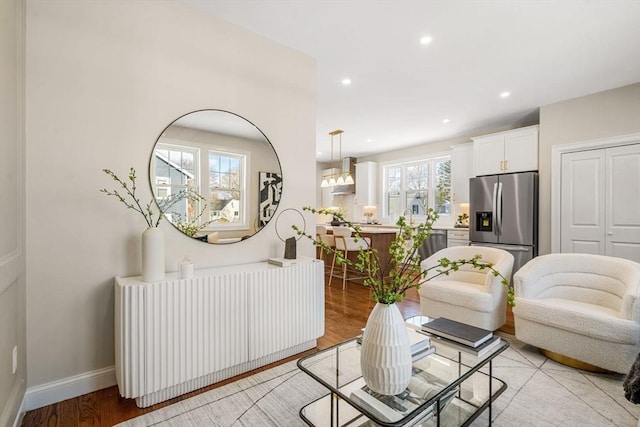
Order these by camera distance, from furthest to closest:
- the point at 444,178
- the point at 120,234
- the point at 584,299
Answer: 1. the point at 444,178
2. the point at 584,299
3. the point at 120,234

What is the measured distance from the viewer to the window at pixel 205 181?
2.18m

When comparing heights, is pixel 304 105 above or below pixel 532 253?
above

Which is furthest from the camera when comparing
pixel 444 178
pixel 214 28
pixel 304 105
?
pixel 444 178

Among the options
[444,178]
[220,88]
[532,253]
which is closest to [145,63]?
[220,88]

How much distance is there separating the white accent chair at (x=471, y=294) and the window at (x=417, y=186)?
317 cm

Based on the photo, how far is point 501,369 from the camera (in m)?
2.25

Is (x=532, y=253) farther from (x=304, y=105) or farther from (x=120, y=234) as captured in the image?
(x=120, y=234)

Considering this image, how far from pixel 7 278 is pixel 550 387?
3225 mm

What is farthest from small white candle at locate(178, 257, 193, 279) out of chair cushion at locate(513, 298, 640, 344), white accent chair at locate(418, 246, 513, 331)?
chair cushion at locate(513, 298, 640, 344)

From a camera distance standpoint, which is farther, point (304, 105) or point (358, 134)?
point (358, 134)

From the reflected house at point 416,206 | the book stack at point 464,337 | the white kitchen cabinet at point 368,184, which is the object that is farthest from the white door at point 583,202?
the white kitchen cabinet at point 368,184

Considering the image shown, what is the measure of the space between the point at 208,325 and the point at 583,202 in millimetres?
4850

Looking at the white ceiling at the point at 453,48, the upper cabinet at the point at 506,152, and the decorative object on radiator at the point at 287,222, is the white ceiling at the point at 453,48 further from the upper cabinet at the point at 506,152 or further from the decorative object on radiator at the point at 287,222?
the decorative object on radiator at the point at 287,222

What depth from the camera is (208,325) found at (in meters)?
1.99
